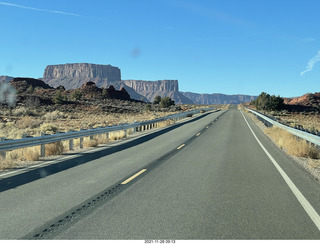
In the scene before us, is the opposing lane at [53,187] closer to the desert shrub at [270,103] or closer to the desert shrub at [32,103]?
the desert shrub at [32,103]

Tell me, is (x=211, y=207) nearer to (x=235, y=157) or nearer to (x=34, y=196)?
(x=34, y=196)

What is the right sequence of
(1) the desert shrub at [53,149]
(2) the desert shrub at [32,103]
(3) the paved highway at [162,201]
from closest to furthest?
(3) the paved highway at [162,201] → (1) the desert shrub at [53,149] → (2) the desert shrub at [32,103]

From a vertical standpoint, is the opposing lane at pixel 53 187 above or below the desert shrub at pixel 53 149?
above

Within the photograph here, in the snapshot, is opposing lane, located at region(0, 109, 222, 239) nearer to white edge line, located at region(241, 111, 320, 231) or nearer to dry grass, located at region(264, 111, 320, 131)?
white edge line, located at region(241, 111, 320, 231)

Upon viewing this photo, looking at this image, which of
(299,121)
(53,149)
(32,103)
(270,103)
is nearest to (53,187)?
(53,149)

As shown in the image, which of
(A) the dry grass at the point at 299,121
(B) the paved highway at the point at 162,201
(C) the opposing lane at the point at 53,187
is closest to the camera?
(B) the paved highway at the point at 162,201

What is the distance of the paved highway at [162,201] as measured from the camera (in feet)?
14.4

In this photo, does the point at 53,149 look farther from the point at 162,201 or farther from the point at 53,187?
the point at 162,201

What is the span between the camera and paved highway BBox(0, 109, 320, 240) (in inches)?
173

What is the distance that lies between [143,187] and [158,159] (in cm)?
387

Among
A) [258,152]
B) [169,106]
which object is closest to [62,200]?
[258,152]

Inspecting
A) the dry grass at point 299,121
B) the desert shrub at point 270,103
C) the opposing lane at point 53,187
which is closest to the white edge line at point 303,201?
the opposing lane at point 53,187

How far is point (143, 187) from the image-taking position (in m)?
6.90

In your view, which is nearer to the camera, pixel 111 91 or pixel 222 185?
pixel 222 185
